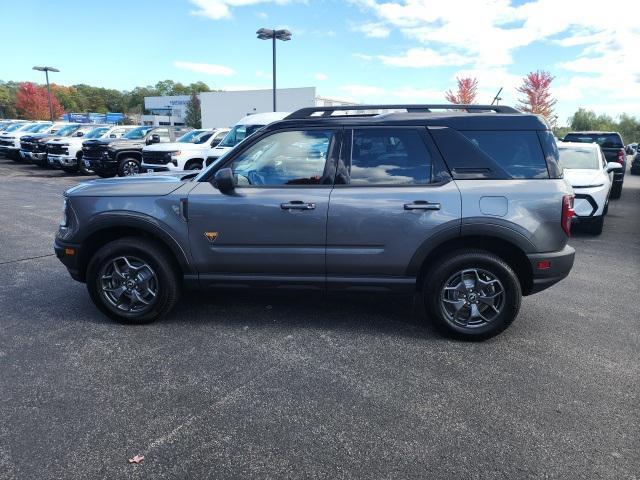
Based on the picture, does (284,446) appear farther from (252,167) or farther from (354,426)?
(252,167)

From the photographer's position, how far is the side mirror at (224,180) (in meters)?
3.96

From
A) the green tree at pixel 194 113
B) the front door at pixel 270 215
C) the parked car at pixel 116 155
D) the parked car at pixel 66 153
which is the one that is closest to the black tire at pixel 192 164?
the parked car at pixel 116 155

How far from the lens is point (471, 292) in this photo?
4.05 m

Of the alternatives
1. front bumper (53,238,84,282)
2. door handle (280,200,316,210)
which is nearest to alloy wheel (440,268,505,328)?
door handle (280,200,316,210)

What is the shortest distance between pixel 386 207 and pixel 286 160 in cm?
95

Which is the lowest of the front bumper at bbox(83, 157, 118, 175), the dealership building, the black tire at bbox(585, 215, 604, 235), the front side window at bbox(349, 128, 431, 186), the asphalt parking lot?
the asphalt parking lot

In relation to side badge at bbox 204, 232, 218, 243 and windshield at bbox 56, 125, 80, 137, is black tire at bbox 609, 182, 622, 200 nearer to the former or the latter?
side badge at bbox 204, 232, 218, 243

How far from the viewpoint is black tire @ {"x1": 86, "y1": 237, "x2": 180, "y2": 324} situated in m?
4.23

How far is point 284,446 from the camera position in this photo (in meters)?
2.69

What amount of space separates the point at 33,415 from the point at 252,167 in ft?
7.85

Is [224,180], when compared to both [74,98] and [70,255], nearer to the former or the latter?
[70,255]

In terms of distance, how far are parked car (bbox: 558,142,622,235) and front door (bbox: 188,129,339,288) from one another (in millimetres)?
5484

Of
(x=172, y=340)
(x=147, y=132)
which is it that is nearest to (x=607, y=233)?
(x=172, y=340)

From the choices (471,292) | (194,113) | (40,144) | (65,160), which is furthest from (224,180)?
(194,113)
